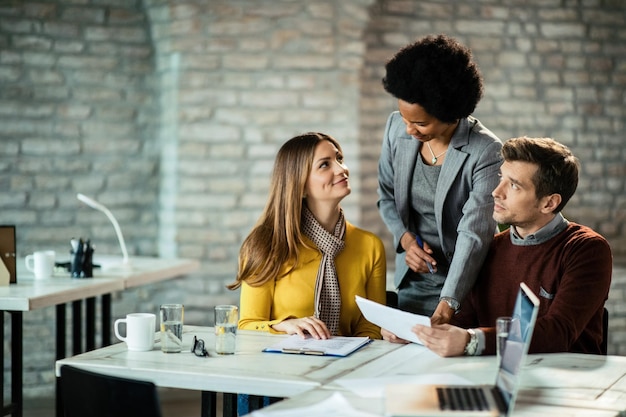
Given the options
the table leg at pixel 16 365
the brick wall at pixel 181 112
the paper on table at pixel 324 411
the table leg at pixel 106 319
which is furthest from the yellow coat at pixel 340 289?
the brick wall at pixel 181 112

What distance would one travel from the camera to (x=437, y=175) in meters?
2.98

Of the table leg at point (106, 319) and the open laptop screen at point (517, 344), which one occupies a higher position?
the open laptop screen at point (517, 344)

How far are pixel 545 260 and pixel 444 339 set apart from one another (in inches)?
18.2

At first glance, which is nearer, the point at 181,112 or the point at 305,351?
the point at 305,351

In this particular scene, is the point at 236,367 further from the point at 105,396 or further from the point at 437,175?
the point at 437,175

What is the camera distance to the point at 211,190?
16.5ft

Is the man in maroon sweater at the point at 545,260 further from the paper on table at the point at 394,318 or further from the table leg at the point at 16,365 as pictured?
the table leg at the point at 16,365

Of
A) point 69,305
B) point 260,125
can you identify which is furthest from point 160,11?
point 69,305

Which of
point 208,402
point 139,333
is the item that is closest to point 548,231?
point 208,402

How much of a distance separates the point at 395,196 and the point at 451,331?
853 millimetres

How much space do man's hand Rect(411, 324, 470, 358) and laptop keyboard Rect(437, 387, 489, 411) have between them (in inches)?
18.6

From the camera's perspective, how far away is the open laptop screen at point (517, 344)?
1748 mm

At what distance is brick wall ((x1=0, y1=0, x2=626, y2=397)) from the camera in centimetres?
500

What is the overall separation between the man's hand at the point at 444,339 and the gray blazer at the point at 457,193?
14.2 inches
